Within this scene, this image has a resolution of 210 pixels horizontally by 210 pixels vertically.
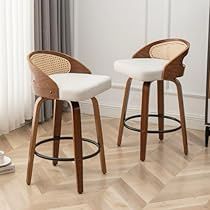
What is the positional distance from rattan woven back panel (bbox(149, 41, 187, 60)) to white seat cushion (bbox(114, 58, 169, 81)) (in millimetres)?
65

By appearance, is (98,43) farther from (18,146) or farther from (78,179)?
(78,179)

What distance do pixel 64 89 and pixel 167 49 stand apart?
1094 mm

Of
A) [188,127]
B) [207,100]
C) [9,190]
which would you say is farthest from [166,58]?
[9,190]

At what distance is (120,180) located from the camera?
318cm

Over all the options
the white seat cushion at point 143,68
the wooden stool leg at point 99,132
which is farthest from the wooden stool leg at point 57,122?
the white seat cushion at point 143,68

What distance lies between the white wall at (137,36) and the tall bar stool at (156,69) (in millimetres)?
408

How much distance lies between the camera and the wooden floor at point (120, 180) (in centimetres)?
287

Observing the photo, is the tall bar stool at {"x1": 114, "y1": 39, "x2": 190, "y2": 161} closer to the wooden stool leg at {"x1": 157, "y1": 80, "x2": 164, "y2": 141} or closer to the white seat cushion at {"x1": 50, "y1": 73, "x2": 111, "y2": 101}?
the wooden stool leg at {"x1": 157, "y1": 80, "x2": 164, "y2": 141}

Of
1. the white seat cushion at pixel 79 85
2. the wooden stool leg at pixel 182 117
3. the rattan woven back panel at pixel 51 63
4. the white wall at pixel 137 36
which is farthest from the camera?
the white wall at pixel 137 36

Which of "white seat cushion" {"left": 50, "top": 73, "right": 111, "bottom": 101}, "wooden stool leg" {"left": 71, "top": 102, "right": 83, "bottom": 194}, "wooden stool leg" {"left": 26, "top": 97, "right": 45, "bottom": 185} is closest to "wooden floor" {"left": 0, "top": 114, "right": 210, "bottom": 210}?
"wooden stool leg" {"left": 26, "top": 97, "right": 45, "bottom": 185}

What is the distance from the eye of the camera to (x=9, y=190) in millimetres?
3021

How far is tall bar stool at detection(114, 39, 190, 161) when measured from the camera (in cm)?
336

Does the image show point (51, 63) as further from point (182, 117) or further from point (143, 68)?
point (182, 117)

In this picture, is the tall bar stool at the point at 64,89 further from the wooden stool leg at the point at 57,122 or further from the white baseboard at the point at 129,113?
the white baseboard at the point at 129,113
